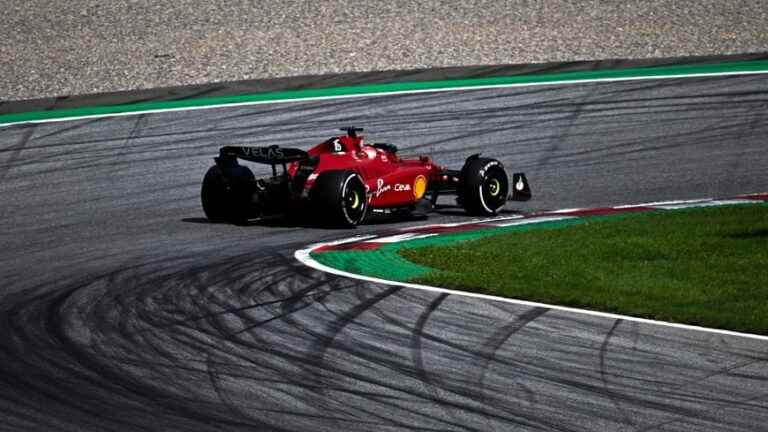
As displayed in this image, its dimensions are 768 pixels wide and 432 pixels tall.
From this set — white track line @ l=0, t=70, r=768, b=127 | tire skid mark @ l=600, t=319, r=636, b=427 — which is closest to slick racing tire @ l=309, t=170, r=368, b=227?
tire skid mark @ l=600, t=319, r=636, b=427

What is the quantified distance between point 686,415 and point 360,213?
9.25 metres

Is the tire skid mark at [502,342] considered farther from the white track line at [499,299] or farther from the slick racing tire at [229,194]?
the slick racing tire at [229,194]

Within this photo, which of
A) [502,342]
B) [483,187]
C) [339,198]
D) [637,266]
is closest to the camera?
[502,342]

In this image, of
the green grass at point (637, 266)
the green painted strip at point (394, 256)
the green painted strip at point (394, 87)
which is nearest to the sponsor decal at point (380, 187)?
the green painted strip at point (394, 256)

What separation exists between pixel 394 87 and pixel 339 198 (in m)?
8.90

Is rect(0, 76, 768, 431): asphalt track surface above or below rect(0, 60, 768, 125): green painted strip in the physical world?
below

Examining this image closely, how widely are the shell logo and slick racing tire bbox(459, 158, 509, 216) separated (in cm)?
56

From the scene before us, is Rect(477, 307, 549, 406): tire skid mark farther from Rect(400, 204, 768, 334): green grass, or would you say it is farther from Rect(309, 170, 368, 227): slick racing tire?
Rect(309, 170, 368, 227): slick racing tire

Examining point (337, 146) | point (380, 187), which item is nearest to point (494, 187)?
point (380, 187)

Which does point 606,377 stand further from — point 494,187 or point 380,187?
point 494,187

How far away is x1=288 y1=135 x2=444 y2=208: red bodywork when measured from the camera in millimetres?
17594

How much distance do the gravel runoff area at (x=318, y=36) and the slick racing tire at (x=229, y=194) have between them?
9.01 m

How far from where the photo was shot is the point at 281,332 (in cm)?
1073

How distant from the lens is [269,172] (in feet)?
70.9
